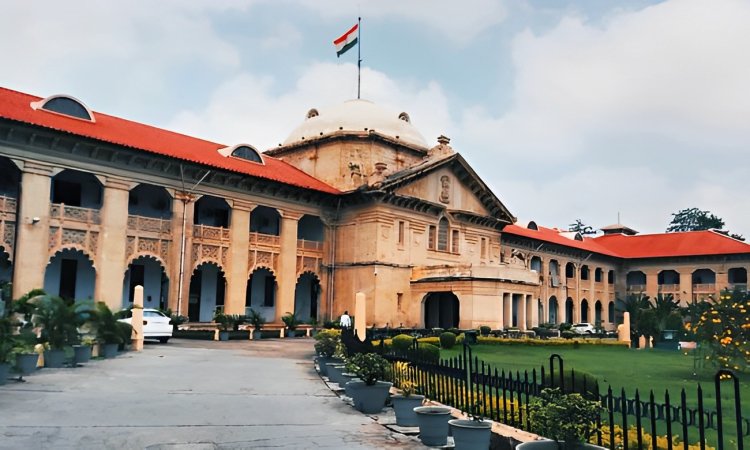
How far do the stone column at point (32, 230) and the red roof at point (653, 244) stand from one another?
31.1 meters

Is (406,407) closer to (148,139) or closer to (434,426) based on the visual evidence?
(434,426)

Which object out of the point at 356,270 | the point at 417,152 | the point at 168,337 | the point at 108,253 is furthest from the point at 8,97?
the point at 417,152

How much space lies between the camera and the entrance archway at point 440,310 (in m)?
37.6

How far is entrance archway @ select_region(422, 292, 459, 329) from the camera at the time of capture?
123ft

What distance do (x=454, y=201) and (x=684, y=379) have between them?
2343cm

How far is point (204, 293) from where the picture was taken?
1261 inches

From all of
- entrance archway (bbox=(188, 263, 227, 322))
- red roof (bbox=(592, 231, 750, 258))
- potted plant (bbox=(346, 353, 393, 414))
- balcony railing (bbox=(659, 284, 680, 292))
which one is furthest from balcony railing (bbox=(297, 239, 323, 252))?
balcony railing (bbox=(659, 284, 680, 292))

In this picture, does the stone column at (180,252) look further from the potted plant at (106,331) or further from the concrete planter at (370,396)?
the concrete planter at (370,396)

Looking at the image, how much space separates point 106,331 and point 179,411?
8.30 m

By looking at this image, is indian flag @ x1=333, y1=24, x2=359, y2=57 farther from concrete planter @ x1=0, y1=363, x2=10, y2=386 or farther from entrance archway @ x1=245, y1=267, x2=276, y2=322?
concrete planter @ x1=0, y1=363, x2=10, y2=386

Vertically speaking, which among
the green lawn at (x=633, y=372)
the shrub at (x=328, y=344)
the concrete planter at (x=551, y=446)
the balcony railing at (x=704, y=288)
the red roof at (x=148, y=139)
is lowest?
the green lawn at (x=633, y=372)

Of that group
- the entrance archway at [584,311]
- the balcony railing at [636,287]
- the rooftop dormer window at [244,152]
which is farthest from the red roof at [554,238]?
the rooftop dormer window at [244,152]

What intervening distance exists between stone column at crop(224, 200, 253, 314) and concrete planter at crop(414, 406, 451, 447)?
75.2ft

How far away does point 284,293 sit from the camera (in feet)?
107
